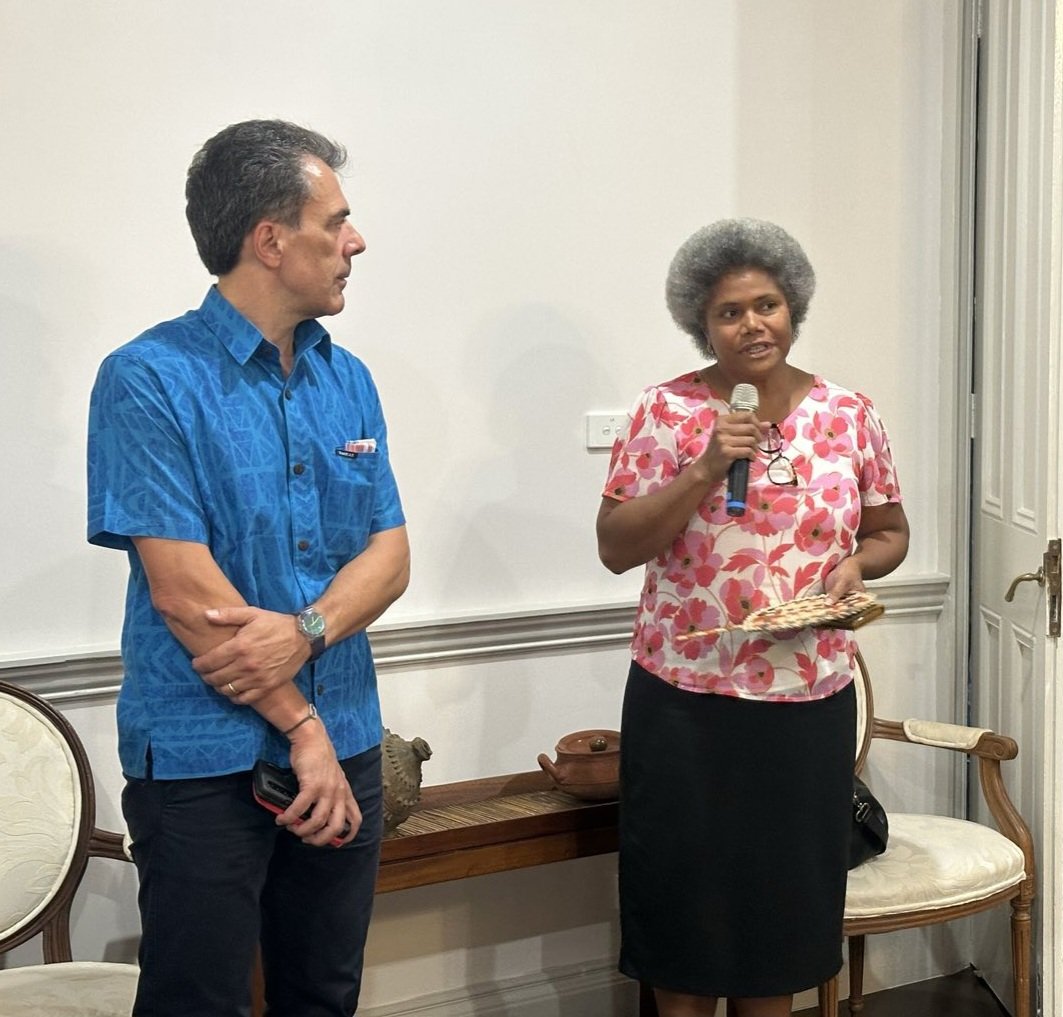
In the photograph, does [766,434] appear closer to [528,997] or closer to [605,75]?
[605,75]

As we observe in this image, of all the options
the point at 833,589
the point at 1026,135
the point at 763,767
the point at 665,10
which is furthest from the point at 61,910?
the point at 1026,135

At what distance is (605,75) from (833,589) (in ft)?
4.25

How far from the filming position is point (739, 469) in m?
2.12

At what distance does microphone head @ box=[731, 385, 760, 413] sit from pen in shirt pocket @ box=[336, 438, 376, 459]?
0.62 meters

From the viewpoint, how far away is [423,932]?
2918 millimetres

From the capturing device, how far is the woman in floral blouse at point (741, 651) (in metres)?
2.22

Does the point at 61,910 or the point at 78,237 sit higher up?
the point at 78,237

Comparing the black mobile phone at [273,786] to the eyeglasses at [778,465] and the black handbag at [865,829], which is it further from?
the black handbag at [865,829]

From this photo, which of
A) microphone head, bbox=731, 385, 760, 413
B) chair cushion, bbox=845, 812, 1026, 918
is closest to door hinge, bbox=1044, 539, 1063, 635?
chair cushion, bbox=845, 812, 1026, 918

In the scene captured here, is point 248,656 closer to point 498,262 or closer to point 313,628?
point 313,628

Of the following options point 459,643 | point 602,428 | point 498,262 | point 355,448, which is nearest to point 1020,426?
point 602,428

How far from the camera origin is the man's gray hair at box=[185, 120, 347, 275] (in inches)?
66.4

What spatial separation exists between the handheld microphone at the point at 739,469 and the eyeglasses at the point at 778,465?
0.30 feet

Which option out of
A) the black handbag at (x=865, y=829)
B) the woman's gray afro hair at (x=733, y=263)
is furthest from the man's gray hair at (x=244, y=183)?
the black handbag at (x=865, y=829)
